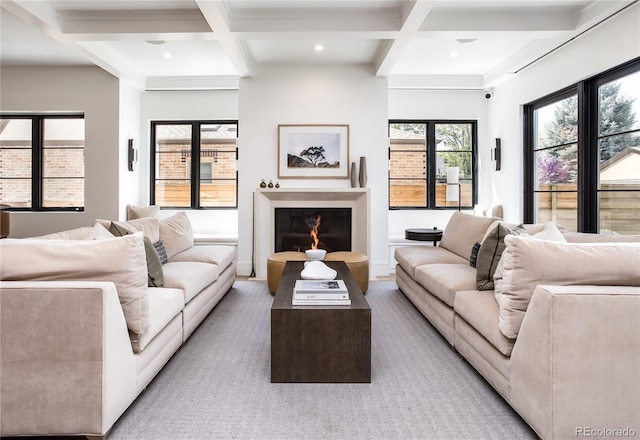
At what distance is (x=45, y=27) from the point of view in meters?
3.64

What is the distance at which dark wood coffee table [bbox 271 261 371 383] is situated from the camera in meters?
2.14

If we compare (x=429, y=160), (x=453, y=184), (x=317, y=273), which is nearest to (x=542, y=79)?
(x=453, y=184)

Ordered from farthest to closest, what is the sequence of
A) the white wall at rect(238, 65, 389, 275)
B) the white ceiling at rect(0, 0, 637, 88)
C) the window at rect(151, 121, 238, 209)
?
the window at rect(151, 121, 238, 209)
the white wall at rect(238, 65, 389, 275)
the white ceiling at rect(0, 0, 637, 88)

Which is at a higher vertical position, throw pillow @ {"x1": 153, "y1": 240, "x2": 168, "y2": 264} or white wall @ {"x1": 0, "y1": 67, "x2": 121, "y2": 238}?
white wall @ {"x1": 0, "y1": 67, "x2": 121, "y2": 238}

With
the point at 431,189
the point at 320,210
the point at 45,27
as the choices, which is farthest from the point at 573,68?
the point at 45,27

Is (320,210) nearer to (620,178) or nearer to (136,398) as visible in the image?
(620,178)

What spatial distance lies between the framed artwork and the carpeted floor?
9.09 ft

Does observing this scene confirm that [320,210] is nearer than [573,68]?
No

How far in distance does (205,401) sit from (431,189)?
4.86 meters

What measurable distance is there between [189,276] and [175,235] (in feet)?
3.59

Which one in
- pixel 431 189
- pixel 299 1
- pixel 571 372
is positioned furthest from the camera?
pixel 431 189

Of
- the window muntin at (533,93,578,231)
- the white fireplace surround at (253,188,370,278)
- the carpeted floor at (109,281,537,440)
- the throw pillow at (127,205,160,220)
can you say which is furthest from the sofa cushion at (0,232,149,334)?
the window muntin at (533,93,578,231)

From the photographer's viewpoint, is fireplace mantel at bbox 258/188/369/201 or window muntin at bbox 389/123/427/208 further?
window muntin at bbox 389/123/427/208

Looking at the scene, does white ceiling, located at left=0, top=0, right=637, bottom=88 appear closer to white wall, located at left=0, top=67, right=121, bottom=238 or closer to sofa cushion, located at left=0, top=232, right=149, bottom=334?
white wall, located at left=0, top=67, right=121, bottom=238
